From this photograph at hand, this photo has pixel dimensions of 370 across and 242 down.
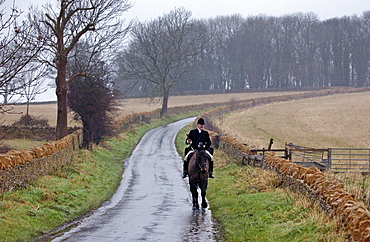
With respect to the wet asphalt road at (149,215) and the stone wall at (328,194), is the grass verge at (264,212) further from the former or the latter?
the wet asphalt road at (149,215)

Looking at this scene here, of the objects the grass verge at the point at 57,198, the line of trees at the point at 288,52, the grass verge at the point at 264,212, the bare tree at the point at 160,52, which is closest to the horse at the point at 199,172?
the grass verge at the point at 264,212

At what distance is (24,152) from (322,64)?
369 ft

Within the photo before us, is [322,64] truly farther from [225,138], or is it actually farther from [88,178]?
[88,178]

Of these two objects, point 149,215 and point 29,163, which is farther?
point 29,163

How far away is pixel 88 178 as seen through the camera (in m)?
21.0

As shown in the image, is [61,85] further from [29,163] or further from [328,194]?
[328,194]

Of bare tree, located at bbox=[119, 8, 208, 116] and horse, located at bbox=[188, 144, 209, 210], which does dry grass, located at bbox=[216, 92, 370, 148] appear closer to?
bare tree, located at bbox=[119, 8, 208, 116]

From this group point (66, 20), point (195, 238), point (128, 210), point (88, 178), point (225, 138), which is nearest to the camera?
point (195, 238)

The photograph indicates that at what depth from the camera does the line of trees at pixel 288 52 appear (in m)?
115

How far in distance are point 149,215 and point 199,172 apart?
2.06m

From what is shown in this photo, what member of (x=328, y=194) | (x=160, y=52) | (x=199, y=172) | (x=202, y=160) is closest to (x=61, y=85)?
(x=199, y=172)

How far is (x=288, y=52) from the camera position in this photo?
117 metres

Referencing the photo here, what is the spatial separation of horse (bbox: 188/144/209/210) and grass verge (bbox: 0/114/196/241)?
10.9ft

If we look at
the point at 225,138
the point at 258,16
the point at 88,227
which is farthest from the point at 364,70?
the point at 88,227
